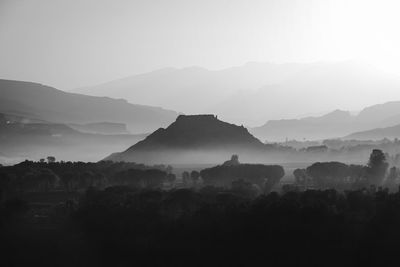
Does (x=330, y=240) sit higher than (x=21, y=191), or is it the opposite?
(x=21, y=191)

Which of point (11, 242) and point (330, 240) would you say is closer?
point (330, 240)

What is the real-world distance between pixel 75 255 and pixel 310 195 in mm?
52602

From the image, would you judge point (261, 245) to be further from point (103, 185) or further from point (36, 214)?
point (103, 185)

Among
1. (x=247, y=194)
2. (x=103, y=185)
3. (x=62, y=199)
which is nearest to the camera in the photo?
(x=247, y=194)

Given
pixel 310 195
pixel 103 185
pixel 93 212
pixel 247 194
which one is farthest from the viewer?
pixel 103 185

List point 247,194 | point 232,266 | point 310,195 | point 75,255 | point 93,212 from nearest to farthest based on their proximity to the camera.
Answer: point 232,266 → point 75,255 → point 93,212 → point 310,195 → point 247,194

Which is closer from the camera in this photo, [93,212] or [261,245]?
[261,245]

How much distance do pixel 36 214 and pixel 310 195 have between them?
59.9 meters

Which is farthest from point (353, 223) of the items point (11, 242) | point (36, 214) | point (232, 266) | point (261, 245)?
point (36, 214)

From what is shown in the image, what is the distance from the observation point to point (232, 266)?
307 ft

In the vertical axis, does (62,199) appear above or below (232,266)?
above

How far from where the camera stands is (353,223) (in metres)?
104

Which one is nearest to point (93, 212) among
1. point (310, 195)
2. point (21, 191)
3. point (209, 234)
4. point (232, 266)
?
point (209, 234)

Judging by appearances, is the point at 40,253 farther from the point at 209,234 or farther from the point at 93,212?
the point at 209,234
